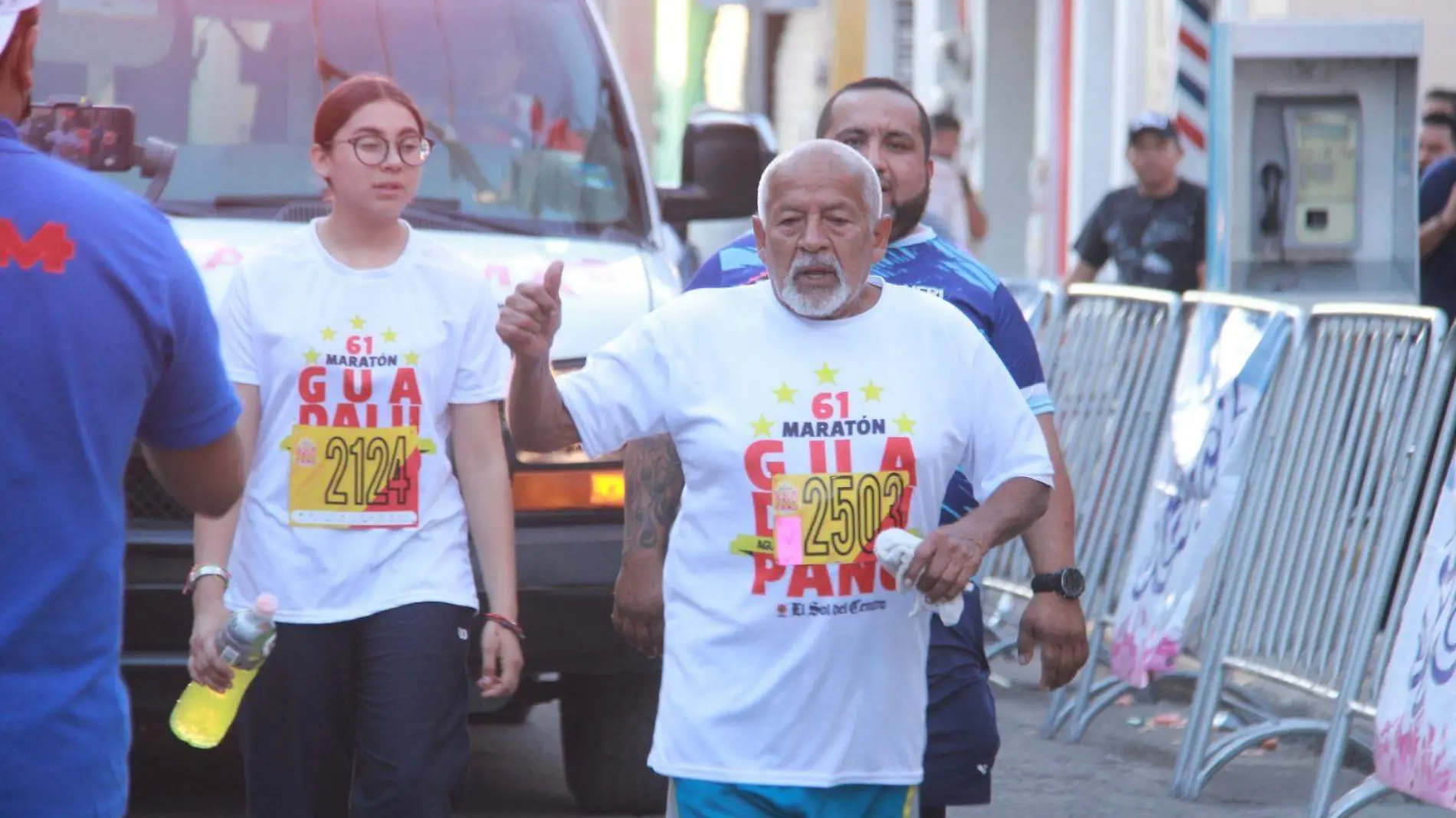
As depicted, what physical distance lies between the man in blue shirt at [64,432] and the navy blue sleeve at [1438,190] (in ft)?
27.2

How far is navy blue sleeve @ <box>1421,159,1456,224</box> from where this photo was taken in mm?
10484

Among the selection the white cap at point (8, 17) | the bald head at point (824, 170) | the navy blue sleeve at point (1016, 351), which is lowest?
the navy blue sleeve at point (1016, 351)

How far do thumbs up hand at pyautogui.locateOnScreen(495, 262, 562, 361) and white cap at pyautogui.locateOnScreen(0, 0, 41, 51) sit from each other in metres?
1.12

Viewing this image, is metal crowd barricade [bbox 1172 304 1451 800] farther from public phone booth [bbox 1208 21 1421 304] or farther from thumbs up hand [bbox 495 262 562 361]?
public phone booth [bbox 1208 21 1421 304]

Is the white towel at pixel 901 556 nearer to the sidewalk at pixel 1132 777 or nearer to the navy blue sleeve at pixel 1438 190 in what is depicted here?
the sidewalk at pixel 1132 777

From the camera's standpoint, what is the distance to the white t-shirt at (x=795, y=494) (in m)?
4.02

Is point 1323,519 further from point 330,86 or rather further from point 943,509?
point 330,86

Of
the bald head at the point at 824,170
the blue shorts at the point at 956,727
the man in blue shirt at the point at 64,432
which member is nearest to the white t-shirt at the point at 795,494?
the bald head at the point at 824,170

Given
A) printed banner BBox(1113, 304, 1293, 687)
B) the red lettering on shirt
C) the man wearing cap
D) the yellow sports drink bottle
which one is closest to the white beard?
the yellow sports drink bottle

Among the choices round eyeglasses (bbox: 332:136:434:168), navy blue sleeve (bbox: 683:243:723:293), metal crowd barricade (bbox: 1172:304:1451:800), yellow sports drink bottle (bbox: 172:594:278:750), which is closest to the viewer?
yellow sports drink bottle (bbox: 172:594:278:750)

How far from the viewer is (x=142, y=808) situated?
684 cm

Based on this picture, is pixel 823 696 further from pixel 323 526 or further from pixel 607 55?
pixel 607 55

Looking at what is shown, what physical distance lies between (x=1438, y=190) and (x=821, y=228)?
273 inches

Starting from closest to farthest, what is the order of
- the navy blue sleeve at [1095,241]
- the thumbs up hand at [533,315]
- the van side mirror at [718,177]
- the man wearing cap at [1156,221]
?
1. the thumbs up hand at [533,315]
2. the van side mirror at [718,177]
3. the man wearing cap at [1156,221]
4. the navy blue sleeve at [1095,241]
